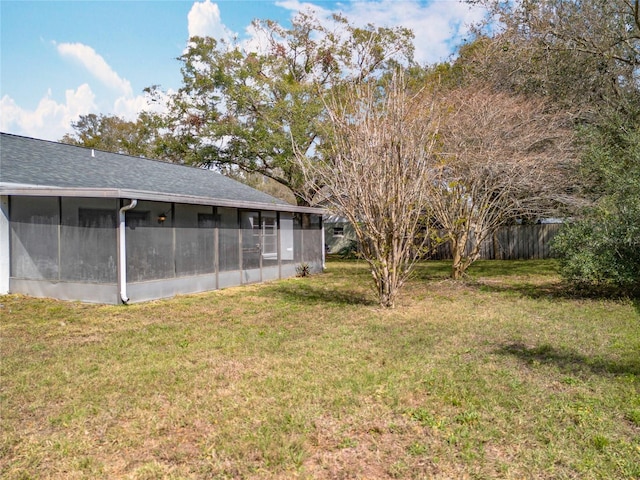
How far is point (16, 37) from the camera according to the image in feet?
36.4

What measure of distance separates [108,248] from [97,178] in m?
2.78

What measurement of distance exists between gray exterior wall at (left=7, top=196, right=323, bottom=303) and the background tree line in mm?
3238

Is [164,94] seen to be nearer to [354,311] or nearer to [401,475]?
[354,311]

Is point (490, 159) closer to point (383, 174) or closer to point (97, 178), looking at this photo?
point (383, 174)

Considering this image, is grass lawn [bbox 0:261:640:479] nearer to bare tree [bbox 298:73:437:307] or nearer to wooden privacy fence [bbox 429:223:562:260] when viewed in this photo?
bare tree [bbox 298:73:437:307]

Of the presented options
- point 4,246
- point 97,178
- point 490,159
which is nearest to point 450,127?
point 490,159

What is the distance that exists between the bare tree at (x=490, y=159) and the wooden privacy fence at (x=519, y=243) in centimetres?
809

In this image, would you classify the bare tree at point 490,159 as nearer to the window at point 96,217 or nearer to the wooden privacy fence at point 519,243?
the window at point 96,217

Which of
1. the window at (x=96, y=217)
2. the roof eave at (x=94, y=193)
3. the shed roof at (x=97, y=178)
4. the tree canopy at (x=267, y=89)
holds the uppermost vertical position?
the tree canopy at (x=267, y=89)

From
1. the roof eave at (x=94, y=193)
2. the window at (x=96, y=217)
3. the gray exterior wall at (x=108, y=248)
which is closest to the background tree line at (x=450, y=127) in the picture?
the roof eave at (x=94, y=193)

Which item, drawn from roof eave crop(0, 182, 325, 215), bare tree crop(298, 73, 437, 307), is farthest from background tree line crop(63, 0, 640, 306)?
roof eave crop(0, 182, 325, 215)

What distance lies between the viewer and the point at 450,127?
35.3ft

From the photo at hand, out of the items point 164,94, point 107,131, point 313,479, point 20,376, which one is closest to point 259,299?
point 20,376

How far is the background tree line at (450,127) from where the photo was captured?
7.46 m
